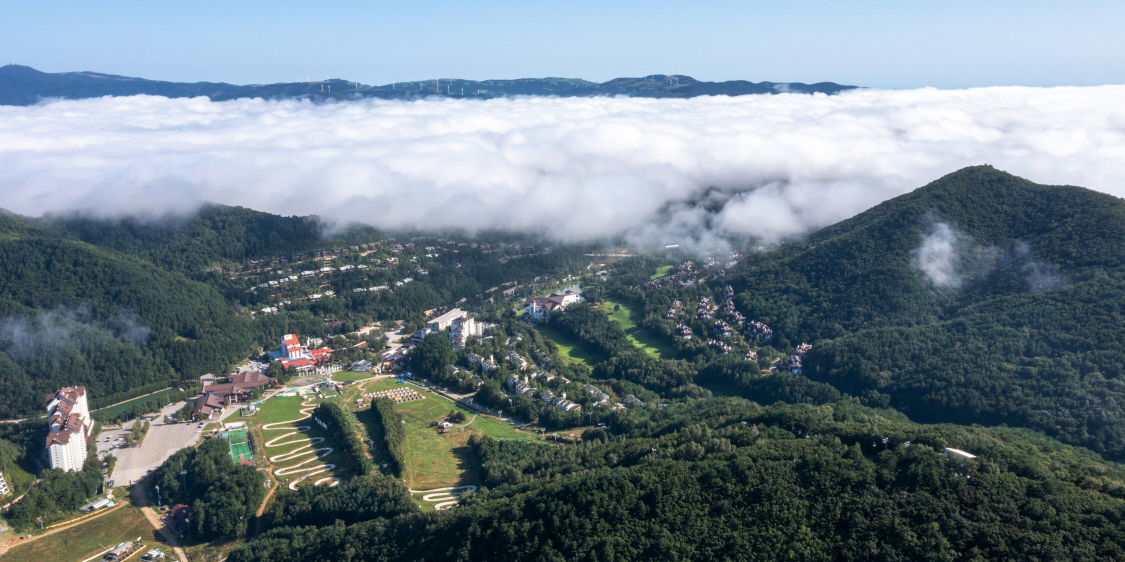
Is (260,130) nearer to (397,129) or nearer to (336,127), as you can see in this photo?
(336,127)

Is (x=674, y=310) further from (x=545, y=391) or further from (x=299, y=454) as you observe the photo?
(x=299, y=454)

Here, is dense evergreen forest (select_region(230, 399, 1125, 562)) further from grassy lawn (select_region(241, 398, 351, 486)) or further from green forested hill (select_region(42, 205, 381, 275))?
green forested hill (select_region(42, 205, 381, 275))

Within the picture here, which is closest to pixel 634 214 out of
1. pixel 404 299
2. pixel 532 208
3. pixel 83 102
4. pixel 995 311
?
pixel 532 208

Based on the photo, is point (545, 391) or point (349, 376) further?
point (349, 376)

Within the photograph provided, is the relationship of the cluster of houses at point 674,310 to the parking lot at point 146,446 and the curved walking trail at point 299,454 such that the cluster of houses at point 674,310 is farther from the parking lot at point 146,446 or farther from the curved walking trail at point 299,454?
the parking lot at point 146,446

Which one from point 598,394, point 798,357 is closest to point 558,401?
point 598,394

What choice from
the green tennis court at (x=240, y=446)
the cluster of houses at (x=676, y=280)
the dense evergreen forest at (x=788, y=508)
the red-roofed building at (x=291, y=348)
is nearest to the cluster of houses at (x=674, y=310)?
the cluster of houses at (x=676, y=280)
